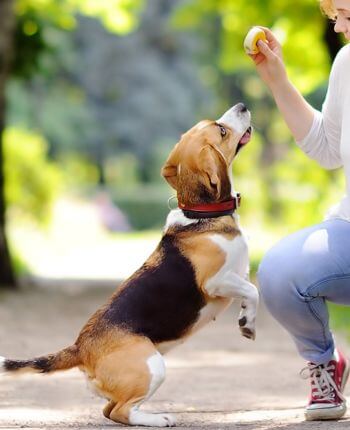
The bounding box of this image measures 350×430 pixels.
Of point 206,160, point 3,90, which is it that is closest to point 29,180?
point 3,90

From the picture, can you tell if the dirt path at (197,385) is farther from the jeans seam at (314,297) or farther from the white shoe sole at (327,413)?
the jeans seam at (314,297)

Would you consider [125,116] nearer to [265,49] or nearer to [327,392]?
[265,49]

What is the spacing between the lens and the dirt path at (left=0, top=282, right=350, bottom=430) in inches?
187

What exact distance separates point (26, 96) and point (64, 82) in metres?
1.74

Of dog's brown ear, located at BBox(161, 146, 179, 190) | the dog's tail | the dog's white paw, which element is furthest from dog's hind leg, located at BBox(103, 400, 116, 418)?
dog's brown ear, located at BBox(161, 146, 179, 190)

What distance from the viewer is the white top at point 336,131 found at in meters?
4.57

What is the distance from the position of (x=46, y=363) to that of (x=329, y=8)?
2.10m

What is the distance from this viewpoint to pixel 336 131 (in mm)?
4832

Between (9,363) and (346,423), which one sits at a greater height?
(9,363)

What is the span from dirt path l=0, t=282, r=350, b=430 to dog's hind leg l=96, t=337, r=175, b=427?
143 millimetres

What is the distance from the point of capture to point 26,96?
41.1 meters

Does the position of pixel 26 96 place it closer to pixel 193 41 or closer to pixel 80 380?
pixel 193 41

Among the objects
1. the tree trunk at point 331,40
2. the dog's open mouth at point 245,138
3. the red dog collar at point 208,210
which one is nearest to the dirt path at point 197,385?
the red dog collar at point 208,210

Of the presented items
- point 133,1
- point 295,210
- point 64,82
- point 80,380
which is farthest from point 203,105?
point 80,380
